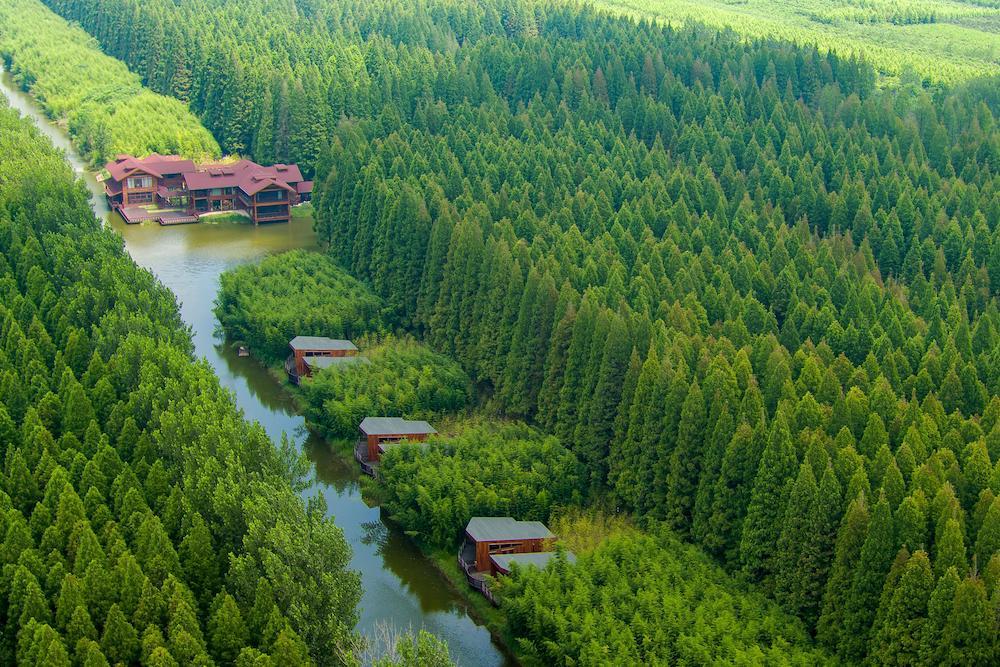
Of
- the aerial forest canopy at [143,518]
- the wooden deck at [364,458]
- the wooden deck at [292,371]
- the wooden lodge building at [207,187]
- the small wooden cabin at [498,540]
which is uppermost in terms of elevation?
the aerial forest canopy at [143,518]

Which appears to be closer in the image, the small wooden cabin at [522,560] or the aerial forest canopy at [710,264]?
the aerial forest canopy at [710,264]

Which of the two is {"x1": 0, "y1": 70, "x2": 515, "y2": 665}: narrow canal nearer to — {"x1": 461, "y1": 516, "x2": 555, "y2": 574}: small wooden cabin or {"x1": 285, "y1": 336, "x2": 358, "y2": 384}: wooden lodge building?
{"x1": 285, "y1": 336, "x2": 358, "y2": 384}: wooden lodge building

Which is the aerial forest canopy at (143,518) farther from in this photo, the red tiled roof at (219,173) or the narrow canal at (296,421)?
the red tiled roof at (219,173)

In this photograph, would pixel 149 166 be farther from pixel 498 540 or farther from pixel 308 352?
pixel 498 540

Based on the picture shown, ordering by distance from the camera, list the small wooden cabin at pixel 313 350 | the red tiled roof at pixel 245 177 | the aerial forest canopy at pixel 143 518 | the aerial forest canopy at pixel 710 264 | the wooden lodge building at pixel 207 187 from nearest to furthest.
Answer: the aerial forest canopy at pixel 143 518, the aerial forest canopy at pixel 710 264, the small wooden cabin at pixel 313 350, the red tiled roof at pixel 245 177, the wooden lodge building at pixel 207 187

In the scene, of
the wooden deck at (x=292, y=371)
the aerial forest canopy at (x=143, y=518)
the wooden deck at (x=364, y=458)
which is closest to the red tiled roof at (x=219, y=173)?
the wooden deck at (x=292, y=371)

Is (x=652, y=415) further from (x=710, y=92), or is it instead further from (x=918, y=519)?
(x=710, y=92)

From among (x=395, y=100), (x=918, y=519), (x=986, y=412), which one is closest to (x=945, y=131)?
(x=395, y=100)
